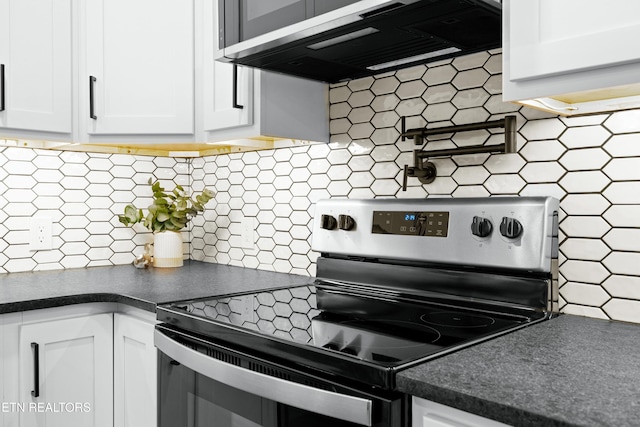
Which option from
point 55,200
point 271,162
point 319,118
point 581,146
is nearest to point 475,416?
point 581,146

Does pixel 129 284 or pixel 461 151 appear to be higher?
pixel 461 151

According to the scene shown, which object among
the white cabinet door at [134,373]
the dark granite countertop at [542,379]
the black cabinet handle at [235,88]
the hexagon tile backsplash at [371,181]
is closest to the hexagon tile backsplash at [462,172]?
the hexagon tile backsplash at [371,181]

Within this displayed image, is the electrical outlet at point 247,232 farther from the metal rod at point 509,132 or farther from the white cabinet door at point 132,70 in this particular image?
the metal rod at point 509,132

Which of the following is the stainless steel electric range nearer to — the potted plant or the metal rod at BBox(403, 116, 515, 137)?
the metal rod at BBox(403, 116, 515, 137)

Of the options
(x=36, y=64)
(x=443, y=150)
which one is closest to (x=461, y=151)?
(x=443, y=150)

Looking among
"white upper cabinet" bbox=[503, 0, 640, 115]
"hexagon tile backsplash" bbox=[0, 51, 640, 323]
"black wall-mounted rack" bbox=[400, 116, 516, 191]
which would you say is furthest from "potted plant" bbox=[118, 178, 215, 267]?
"white upper cabinet" bbox=[503, 0, 640, 115]

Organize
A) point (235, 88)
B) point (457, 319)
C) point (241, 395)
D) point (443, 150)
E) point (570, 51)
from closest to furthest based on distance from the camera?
1. point (570, 51)
2. point (241, 395)
3. point (457, 319)
4. point (443, 150)
5. point (235, 88)

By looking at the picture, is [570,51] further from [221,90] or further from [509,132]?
[221,90]

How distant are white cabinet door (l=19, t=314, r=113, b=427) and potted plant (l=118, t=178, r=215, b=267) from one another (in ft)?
1.97

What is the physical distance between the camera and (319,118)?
189 centimetres

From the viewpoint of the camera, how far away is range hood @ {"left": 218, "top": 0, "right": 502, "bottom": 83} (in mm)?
1234

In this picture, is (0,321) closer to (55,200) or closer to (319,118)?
(55,200)

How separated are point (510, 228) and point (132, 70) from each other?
146 centimetres

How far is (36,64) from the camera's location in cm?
189
